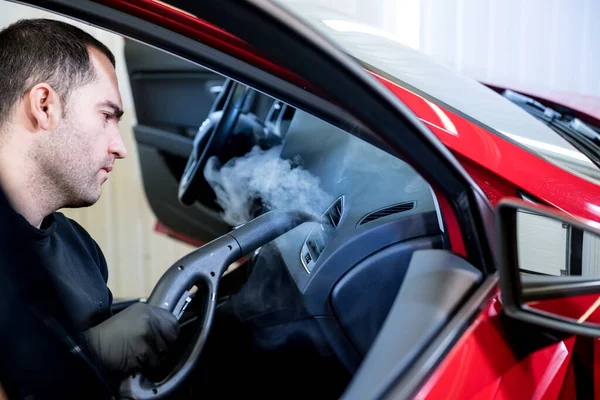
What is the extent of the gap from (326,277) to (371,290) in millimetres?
113

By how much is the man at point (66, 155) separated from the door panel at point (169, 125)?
42.4 inches

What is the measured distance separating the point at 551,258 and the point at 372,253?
29cm

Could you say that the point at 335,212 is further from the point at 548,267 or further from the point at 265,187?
the point at 548,267

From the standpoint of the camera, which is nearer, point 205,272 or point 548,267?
point 548,267

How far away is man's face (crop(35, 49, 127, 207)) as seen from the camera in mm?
890

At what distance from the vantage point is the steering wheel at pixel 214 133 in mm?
1704

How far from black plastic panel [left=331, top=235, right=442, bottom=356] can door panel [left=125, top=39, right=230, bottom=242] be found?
43.9 inches

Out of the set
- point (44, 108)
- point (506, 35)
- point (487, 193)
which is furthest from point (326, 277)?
point (506, 35)

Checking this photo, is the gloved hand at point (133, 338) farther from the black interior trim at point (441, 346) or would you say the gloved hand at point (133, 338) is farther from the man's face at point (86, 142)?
the black interior trim at point (441, 346)

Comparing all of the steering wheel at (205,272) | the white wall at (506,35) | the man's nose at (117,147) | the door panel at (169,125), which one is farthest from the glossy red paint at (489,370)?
the white wall at (506,35)

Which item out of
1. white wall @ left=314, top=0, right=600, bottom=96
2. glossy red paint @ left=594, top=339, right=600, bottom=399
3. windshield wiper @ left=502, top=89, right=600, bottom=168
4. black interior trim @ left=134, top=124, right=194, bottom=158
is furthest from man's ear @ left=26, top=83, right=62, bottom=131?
white wall @ left=314, top=0, right=600, bottom=96

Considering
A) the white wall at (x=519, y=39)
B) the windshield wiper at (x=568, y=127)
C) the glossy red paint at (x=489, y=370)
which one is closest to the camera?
the glossy red paint at (x=489, y=370)

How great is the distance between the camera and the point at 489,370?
2.52 feet

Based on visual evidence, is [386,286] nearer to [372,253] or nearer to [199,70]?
[372,253]
